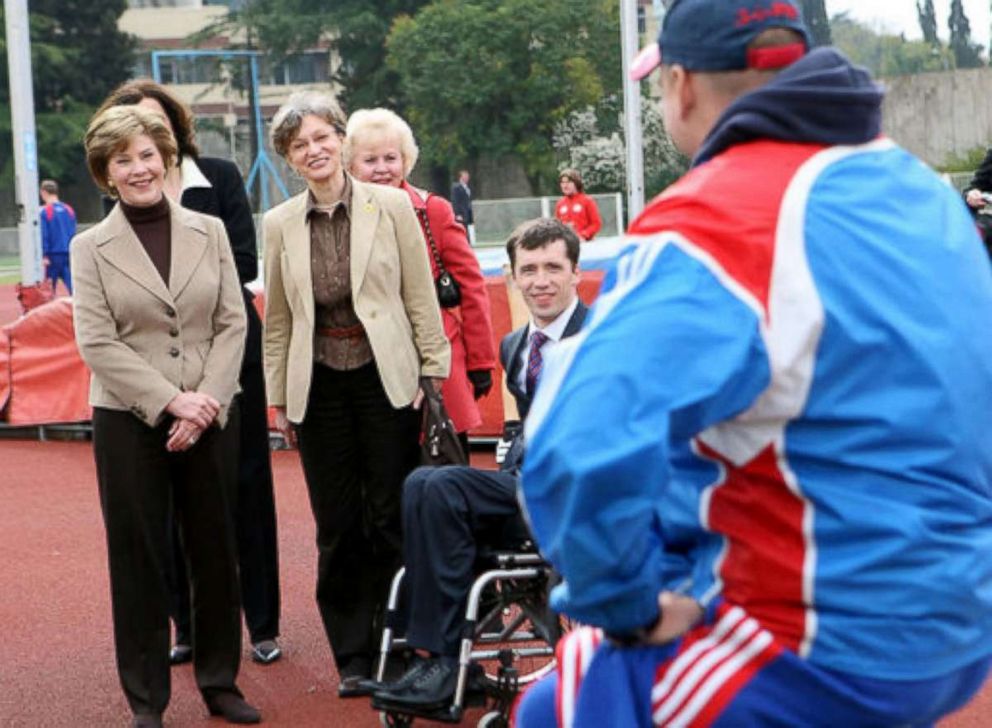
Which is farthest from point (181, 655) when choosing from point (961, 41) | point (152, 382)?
point (961, 41)

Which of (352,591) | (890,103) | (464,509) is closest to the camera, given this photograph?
(464,509)

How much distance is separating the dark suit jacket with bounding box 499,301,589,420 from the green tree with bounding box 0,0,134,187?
186 ft

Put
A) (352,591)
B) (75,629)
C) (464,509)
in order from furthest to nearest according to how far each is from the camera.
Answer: (75,629)
(352,591)
(464,509)

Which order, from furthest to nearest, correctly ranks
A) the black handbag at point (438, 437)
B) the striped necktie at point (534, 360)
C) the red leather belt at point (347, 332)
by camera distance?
1. the red leather belt at point (347, 332)
2. the black handbag at point (438, 437)
3. the striped necktie at point (534, 360)

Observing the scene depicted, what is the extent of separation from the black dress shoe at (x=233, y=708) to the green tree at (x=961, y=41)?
30.3m

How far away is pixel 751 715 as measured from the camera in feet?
7.40

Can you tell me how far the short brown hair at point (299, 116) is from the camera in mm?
6012

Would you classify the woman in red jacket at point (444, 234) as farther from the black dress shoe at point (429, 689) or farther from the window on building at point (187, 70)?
the window on building at point (187, 70)

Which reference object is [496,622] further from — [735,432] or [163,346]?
[735,432]

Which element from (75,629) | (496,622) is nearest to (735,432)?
(496,622)

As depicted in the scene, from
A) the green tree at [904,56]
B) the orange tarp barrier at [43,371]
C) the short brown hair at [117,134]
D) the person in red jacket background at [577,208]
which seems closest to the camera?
the short brown hair at [117,134]

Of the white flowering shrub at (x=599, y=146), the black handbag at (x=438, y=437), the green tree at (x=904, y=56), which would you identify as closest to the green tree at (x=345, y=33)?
the white flowering shrub at (x=599, y=146)

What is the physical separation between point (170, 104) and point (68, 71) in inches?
2333

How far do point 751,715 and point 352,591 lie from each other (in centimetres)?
407
